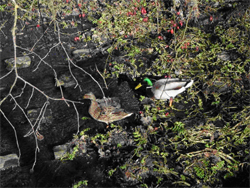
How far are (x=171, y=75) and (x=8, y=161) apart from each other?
313 cm

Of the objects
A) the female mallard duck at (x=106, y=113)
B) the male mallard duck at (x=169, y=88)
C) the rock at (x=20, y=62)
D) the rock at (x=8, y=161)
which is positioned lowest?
the rock at (x=8, y=161)

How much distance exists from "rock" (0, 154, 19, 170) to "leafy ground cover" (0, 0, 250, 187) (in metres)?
0.71

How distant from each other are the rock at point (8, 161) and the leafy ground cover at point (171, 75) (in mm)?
712

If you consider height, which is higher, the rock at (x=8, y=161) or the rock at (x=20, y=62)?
the rock at (x=20, y=62)

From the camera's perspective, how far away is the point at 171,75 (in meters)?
4.66

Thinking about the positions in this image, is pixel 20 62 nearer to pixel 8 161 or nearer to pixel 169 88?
pixel 8 161

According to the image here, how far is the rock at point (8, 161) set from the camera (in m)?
3.36

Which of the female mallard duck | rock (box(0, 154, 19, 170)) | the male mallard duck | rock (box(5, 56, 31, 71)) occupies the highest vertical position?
rock (box(5, 56, 31, 71))

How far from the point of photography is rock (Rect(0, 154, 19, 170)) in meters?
3.36

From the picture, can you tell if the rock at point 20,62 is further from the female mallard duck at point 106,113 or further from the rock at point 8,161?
the rock at point 8,161

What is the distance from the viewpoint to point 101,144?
11.6ft

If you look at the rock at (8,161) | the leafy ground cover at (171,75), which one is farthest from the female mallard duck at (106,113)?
the rock at (8,161)

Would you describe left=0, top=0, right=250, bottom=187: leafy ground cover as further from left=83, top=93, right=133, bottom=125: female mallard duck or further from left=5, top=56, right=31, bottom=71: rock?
left=5, top=56, right=31, bottom=71: rock

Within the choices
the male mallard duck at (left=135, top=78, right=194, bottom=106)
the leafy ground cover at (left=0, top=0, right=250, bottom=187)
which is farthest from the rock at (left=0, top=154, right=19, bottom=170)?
the male mallard duck at (left=135, top=78, right=194, bottom=106)
